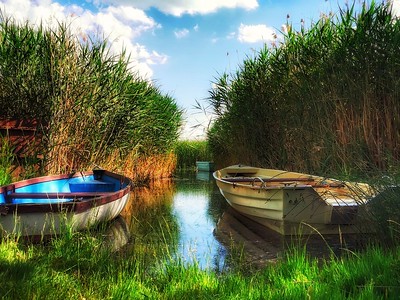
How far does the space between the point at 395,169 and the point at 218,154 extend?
10.8 m

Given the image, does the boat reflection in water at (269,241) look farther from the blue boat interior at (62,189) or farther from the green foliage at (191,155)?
the green foliage at (191,155)

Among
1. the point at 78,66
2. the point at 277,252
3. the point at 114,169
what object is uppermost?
the point at 78,66

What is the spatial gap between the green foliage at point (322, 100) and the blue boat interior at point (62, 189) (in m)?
3.05

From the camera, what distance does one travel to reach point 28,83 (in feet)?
24.8

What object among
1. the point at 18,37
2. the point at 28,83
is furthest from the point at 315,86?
the point at 18,37

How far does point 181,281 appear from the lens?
9.60 feet

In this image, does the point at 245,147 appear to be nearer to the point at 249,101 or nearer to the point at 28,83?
the point at 249,101

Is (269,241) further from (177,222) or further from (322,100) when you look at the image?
(322,100)

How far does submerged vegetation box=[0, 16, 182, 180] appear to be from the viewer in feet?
24.3

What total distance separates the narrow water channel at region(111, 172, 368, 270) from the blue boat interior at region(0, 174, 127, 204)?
58 cm

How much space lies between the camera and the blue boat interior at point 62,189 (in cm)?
524

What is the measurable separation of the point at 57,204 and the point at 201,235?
1857 mm

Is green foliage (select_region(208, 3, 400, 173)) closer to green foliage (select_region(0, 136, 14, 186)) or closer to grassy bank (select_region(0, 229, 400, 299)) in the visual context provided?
grassy bank (select_region(0, 229, 400, 299))

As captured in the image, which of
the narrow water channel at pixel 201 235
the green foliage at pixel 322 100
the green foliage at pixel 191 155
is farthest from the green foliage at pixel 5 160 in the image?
the green foliage at pixel 191 155
